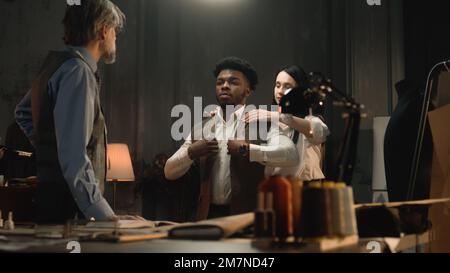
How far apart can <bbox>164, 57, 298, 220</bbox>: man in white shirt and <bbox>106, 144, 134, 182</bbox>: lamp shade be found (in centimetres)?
196

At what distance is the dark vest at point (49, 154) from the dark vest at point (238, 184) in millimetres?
977

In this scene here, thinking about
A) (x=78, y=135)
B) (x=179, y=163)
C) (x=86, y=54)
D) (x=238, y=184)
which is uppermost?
(x=86, y=54)

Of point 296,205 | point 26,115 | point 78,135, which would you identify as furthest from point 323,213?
point 26,115

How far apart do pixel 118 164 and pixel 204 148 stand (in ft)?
7.48

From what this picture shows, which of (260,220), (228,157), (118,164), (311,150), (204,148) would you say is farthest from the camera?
(118,164)

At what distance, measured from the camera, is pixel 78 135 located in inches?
74.3

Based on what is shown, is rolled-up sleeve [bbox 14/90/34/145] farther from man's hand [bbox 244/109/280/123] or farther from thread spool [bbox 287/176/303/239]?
thread spool [bbox 287/176/303/239]

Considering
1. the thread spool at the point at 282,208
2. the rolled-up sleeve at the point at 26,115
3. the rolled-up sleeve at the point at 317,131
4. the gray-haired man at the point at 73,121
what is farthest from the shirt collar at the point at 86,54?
the rolled-up sleeve at the point at 317,131

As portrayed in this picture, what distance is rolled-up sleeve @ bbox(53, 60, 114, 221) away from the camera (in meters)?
1.83

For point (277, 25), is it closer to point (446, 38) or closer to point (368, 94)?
point (368, 94)

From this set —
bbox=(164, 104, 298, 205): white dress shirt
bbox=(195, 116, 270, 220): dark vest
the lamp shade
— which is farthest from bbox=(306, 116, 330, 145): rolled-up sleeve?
the lamp shade

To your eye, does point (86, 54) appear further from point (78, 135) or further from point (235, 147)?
point (235, 147)
